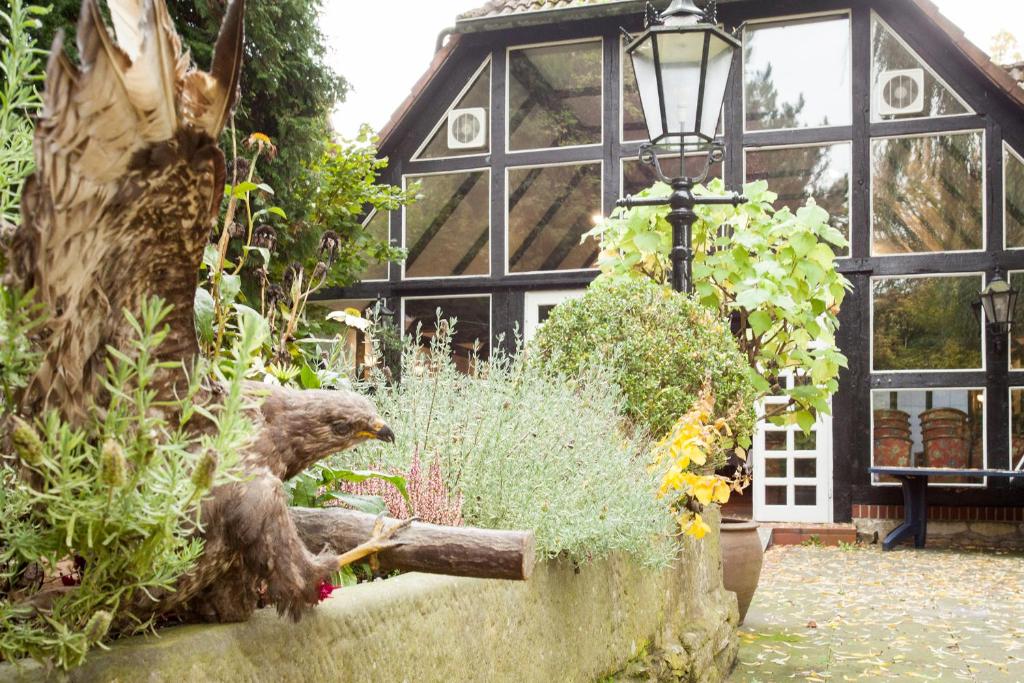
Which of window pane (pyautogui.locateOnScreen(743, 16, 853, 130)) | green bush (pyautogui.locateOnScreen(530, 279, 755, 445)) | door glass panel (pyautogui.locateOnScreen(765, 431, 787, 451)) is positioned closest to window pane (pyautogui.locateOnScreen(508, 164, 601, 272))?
window pane (pyautogui.locateOnScreen(743, 16, 853, 130))

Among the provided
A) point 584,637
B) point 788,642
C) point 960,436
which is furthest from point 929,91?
point 584,637

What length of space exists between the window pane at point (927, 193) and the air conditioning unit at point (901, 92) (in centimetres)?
33

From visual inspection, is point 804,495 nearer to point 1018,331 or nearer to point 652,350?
point 1018,331

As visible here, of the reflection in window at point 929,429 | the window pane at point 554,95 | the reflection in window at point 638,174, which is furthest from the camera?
the window pane at point 554,95

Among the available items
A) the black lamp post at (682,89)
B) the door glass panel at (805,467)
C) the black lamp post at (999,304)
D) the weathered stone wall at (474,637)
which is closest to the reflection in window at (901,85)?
the black lamp post at (999,304)

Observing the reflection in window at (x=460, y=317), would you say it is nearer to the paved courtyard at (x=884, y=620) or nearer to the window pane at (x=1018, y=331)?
the paved courtyard at (x=884, y=620)

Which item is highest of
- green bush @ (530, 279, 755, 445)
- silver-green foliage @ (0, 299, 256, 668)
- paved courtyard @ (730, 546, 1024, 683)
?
green bush @ (530, 279, 755, 445)

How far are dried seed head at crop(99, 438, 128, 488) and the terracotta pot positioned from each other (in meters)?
4.30

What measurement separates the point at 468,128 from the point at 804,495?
5.89m

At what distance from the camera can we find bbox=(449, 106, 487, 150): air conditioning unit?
11.9 meters


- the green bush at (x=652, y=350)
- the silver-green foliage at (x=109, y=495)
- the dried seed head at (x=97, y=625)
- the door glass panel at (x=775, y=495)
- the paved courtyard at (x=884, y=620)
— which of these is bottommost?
the paved courtyard at (x=884, y=620)

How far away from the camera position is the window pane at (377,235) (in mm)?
12242

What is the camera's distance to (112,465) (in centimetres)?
102

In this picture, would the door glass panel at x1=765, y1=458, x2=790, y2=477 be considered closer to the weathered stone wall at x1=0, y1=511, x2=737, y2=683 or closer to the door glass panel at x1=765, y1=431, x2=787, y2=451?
the door glass panel at x1=765, y1=431, x2=787, y2=451
